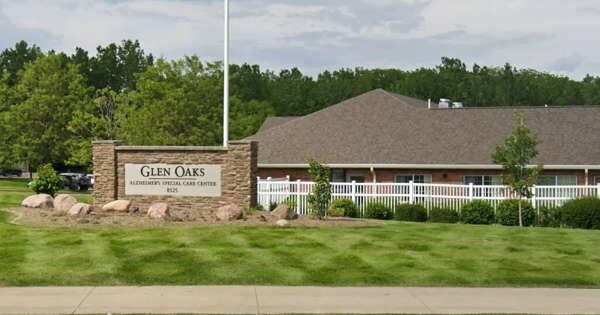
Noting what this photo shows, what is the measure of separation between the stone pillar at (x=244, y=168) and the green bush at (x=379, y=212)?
17.7 feet

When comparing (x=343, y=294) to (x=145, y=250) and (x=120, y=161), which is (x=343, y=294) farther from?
(x=120, y=161)

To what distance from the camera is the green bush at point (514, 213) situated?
84.2 ft

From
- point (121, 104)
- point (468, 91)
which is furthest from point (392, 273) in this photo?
point (468, 91)

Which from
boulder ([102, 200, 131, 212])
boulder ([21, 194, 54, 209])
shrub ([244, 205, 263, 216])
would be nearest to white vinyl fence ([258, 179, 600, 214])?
shrub ([244, 205, 263, 216])

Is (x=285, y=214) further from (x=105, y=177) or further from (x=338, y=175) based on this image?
(x=338, y=175)

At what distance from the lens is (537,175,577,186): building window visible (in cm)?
3234

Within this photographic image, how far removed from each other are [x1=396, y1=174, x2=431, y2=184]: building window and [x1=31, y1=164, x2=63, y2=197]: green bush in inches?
606

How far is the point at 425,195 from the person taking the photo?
1112 inches

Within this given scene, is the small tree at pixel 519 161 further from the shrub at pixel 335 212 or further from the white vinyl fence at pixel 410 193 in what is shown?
the shrub at pixel 335 212

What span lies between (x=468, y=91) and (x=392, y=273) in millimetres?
77807

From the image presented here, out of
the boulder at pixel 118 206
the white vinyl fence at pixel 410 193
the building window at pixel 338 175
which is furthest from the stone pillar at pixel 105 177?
the building window at pixel 338 175

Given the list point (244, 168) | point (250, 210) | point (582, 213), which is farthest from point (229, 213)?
point (582, 213)

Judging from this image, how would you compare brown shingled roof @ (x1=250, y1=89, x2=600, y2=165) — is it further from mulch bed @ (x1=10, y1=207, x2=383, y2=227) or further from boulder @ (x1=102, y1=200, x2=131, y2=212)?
mulch bed @ (x1=10, y1=207, x2=383, y2=227)

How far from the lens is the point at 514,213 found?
2569 cm
